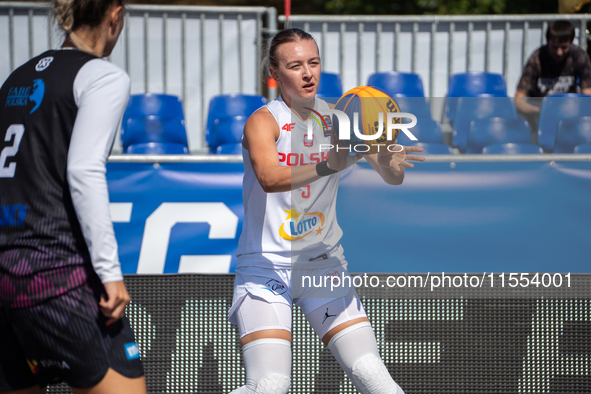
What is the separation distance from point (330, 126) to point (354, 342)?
0.91 m

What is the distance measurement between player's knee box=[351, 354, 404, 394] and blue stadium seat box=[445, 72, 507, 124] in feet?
16.7

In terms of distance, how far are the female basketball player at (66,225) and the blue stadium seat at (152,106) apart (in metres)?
→ 4.82

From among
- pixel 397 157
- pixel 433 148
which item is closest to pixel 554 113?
pixel 433 148

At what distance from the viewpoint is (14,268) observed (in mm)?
1696

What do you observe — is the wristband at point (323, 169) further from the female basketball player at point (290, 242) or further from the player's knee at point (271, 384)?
the player's knee at point (271, 384)

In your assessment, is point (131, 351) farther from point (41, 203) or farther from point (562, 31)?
point (562, 31)

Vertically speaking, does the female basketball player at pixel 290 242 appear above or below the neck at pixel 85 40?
below

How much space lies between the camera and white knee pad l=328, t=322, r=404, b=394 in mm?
2279

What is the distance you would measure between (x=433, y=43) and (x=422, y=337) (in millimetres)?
4872

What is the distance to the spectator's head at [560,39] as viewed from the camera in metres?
6.27

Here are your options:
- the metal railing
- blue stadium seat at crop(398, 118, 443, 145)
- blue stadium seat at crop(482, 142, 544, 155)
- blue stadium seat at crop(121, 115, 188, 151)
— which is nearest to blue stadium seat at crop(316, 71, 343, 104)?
the metal railing

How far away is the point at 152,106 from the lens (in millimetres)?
6531

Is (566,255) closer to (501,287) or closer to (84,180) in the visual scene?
(501,287)

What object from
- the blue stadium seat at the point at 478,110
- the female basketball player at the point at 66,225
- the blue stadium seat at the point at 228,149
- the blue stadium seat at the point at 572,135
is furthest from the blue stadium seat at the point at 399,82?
the female basketball player at the point at 66,225
